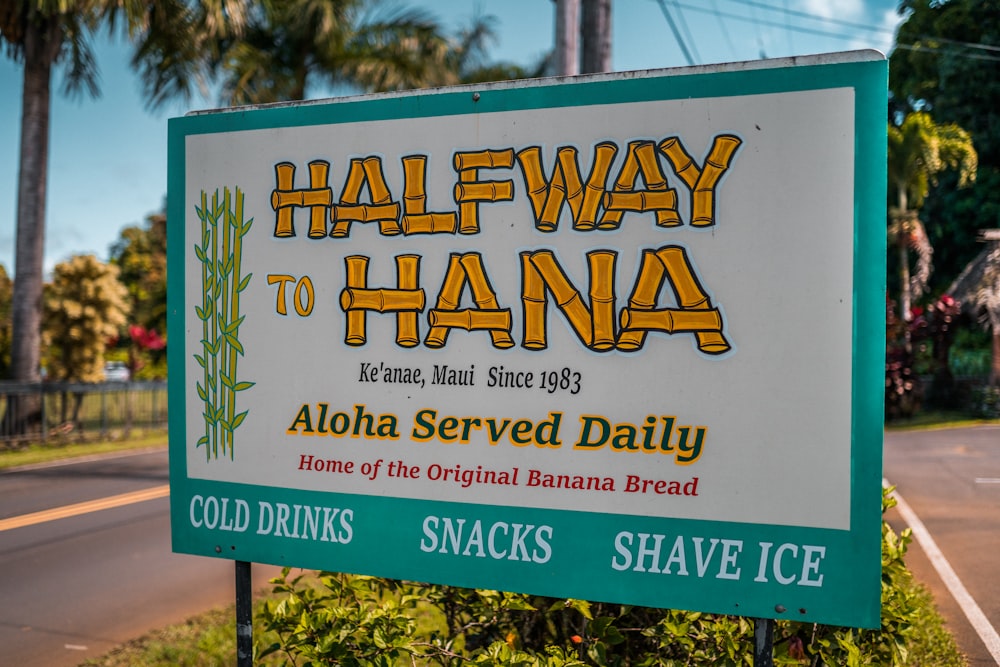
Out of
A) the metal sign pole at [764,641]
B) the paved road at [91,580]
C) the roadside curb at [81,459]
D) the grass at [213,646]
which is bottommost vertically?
the roadside curb at [81,459]

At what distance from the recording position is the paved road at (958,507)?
548 centimetres

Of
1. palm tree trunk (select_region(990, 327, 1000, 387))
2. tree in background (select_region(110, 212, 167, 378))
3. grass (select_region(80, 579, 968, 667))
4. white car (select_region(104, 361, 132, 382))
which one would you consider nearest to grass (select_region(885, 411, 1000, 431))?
palm tree trunk (select_region(990, 327, 1000, 387))

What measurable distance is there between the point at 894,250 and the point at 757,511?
94.7ft

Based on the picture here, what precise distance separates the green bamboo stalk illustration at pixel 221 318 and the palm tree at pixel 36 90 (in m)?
14.5

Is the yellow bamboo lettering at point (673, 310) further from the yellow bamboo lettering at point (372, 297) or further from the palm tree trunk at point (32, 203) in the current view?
the palm tree trunk at point (32, 203)

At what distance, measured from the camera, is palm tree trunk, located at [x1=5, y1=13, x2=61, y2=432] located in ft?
52.6

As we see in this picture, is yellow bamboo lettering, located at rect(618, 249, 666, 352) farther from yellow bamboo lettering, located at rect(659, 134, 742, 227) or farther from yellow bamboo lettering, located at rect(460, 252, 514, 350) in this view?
yellow bamboo lettering, located at rect(460, 252, 514, 350)

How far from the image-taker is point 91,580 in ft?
22.9

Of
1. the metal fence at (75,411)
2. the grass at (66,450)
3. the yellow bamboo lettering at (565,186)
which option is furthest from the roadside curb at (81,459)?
the yellow bamboo lettering at (565,186)

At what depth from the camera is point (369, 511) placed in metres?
2.94

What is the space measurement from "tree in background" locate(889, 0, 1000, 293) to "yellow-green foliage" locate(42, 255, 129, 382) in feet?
67.4

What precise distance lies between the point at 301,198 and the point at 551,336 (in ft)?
3.50

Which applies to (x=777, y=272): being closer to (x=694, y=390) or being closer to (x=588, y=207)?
(x=694, y=390)

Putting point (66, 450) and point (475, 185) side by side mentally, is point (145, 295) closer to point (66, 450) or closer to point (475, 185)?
point (66, 450)
